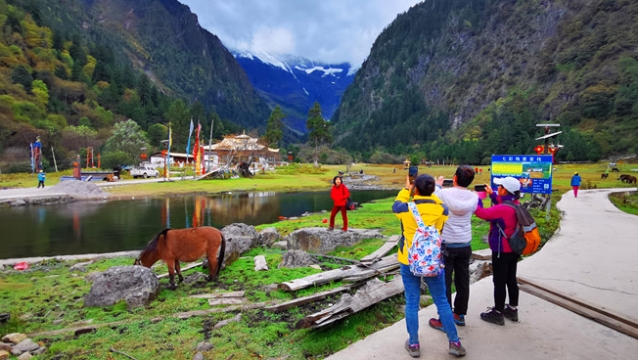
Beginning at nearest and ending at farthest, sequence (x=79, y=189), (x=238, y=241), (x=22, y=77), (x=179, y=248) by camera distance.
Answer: (x=179, y=248) → (x=238, y=241) → (x=79, y=189) → (x=22, y=77)

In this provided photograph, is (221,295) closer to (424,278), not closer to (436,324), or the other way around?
(436,324)

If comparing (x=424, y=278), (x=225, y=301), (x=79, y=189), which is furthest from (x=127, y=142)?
(x=424, y=278)

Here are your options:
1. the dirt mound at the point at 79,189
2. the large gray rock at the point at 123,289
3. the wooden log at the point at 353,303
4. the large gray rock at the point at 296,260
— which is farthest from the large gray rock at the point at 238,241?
the dirt mound at the point at 79,189

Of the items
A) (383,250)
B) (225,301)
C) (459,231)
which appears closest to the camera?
(459,231)

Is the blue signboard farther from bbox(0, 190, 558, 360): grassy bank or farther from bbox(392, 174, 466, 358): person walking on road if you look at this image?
bbox(392, 174, 466, 358): person walking on road

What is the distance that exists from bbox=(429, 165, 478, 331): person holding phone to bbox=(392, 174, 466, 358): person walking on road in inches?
20.2

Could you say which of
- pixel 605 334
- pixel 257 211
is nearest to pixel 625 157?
pixel 257 211

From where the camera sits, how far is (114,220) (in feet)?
65.7

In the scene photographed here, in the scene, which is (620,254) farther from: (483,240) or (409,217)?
(409,217)

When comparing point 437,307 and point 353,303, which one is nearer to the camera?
point 437,307

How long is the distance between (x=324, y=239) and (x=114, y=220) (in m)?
15.3

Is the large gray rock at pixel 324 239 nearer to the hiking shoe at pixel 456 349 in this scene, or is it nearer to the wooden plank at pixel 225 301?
the wooden plank at pixel 225 301

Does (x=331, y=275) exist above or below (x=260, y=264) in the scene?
above

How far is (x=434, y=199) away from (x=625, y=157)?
294 feet
